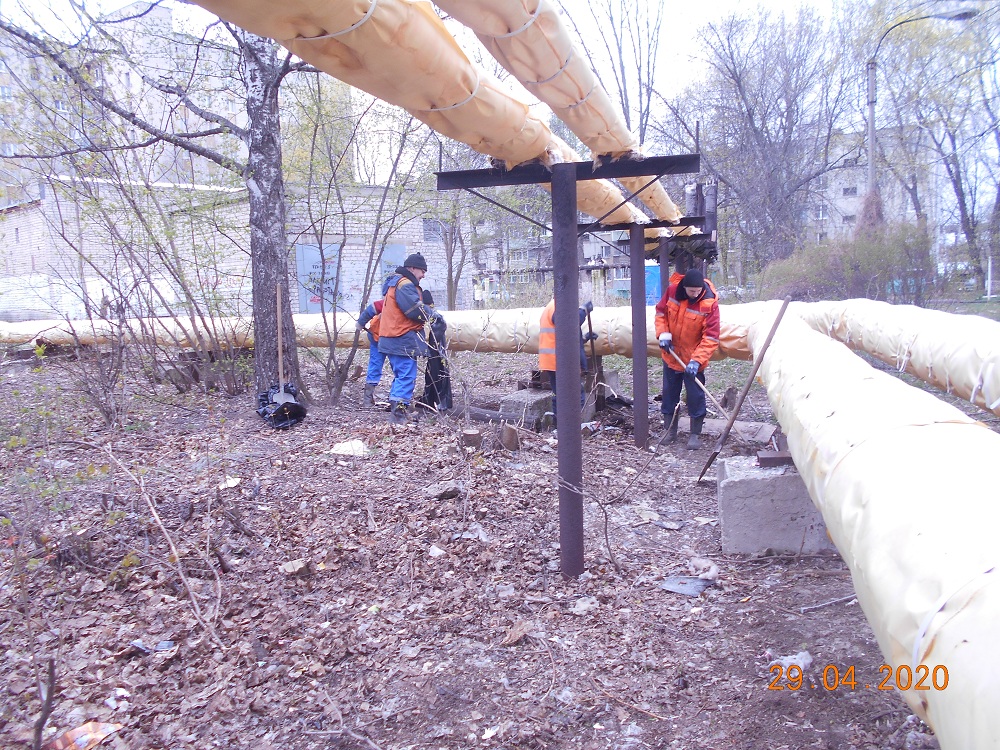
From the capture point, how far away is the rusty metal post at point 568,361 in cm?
383

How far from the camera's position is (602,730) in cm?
265

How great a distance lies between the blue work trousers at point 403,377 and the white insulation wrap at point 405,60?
162 inches

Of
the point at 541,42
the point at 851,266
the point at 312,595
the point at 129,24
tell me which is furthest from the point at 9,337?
the point at 851,266

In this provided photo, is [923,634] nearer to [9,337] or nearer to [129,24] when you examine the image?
[129,24]

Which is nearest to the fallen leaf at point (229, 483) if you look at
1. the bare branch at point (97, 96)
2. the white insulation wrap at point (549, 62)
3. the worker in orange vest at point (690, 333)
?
the white insulation wrap at point (549, 62)

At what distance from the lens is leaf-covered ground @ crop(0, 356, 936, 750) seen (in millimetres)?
2695

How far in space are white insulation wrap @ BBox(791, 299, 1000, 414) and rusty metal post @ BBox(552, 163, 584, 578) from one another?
2.48 m

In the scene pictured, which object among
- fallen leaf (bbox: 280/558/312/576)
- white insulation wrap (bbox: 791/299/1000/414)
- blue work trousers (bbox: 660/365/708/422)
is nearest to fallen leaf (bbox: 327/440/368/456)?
fallen leaf (bbox: 280/558/312/576)

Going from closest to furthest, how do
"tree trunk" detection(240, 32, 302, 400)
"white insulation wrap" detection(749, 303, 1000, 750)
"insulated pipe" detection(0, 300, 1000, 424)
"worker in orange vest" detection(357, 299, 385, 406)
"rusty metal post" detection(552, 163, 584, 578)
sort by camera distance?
"white insulation wrap" detection(749, 303, 1000, 750) → "rusty metal post" detection(552, 163, 584, 578) → "insulated pipe" detection(0, 300, 1000, 424) → "tree trunk" detection(240, 32, 302, 400) → "worker in orange vest" detection(357, 299, 385, 406)

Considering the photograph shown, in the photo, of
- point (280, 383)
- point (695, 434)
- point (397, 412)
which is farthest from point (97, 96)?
point (695, 434)

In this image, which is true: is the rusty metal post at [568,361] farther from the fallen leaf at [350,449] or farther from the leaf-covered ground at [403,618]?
the fallen leaf at [350,449]

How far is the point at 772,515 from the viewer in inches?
166

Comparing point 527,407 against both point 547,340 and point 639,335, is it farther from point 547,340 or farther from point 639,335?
point 639,335

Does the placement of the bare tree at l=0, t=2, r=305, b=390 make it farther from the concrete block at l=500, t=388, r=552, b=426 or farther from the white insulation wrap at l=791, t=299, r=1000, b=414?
the white insulation wrap at l=791, t=299, r=1000, b=414
